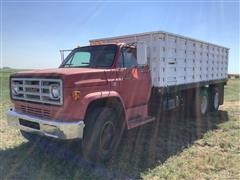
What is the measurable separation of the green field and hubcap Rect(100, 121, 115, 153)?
13.5 inches

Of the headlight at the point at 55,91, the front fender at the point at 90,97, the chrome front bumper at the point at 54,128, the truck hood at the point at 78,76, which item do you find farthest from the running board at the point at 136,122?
the headlight at the point at 55,91

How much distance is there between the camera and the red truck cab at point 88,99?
14.7ft

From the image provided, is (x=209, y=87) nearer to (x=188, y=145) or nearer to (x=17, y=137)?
(x=188, y=145)

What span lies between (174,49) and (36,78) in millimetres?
4192

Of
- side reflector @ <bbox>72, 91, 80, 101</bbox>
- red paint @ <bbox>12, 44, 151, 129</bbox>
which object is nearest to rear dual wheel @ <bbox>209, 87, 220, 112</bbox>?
red paint @ <bbox>12, 44, 151, 129</bbox>

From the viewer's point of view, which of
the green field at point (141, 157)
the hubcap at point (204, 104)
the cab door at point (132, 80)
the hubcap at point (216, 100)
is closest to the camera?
the green field at point (141, 157)

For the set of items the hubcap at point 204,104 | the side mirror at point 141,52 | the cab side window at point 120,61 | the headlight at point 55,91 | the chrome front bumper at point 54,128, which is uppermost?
the side mirror at point 141,52

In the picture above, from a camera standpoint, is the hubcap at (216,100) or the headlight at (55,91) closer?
the headlight at (55,91)

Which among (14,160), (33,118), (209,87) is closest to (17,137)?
(14,160)

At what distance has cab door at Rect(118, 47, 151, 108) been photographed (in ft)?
18.8

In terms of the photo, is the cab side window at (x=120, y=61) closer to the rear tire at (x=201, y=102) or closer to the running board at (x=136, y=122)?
the running board at (x=136, y=122)

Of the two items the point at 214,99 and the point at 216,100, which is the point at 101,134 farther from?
the point at 216,100

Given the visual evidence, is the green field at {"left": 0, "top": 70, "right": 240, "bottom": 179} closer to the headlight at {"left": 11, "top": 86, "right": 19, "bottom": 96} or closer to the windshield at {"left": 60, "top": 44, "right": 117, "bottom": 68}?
the headlight at {"left": 11, "top": 86, "right": 19, "bottom": 96}

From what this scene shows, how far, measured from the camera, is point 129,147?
6215 millimetres
